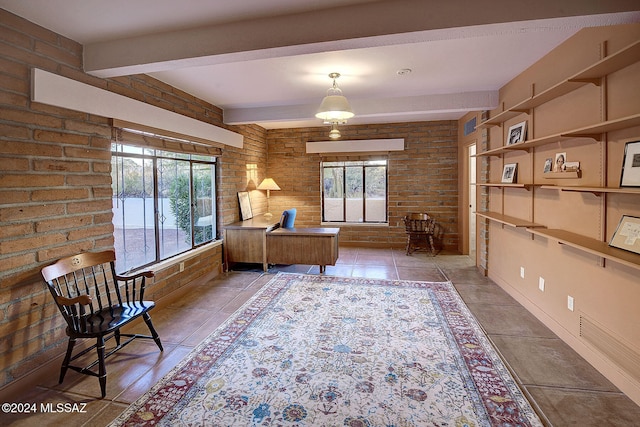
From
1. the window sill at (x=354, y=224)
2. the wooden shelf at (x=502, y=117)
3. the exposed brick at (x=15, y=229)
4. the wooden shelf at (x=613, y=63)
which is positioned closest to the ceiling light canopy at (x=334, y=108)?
the wooden shelf at (x=502, y=117)

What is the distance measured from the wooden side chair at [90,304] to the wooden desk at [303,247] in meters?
2.38

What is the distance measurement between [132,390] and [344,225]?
529 centimetres

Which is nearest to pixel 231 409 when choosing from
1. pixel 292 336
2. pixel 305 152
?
pixel 292 336

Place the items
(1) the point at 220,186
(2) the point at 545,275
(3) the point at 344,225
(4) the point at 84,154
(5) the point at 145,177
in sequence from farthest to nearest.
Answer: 1. (3) the point at 344,225
2. (1) the point at 220,186
3. (5) the point at 145,177
4. (2) the point at 545,275
5. (4) the point at 84,154

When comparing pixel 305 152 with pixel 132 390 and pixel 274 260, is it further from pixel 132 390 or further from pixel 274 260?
pixel 132 390

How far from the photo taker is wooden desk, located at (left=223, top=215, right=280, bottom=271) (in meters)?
5.00

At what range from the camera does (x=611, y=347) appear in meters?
2.23

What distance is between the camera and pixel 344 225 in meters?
7.04

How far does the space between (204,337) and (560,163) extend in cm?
359

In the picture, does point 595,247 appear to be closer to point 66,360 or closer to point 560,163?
point 560,163

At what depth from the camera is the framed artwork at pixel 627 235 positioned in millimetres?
1976

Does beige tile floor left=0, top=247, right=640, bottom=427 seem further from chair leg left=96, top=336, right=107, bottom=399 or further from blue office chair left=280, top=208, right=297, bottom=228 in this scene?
blue office chair left=280, top=208, right=297, bottom=228

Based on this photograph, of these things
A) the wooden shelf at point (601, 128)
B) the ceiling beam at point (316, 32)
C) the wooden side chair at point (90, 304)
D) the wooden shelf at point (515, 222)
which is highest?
the ceiling beam at point (316, 32)

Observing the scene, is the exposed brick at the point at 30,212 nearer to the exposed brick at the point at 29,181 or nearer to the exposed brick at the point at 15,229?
the exposed brick at the point at 15,229
